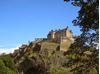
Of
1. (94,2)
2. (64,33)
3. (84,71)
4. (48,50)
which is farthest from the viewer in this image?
(64,33)

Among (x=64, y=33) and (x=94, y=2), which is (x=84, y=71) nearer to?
(x=94, y=2)

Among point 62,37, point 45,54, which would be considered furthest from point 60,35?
point 45,54

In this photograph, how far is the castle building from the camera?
168 m

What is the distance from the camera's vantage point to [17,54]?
589 feet

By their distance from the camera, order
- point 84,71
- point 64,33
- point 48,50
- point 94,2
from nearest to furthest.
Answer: point 94,2
point 84,71
point 48,50
point 64,33

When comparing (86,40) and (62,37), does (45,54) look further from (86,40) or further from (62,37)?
(86,40)

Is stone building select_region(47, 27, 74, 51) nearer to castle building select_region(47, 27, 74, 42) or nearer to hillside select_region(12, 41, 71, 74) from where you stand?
castle building select_region(47, 27, 74, 42)

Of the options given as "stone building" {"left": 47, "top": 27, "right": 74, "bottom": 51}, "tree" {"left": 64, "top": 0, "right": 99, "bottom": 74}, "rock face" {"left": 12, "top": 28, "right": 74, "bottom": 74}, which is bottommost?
"tree" {"left": 64, "top": 0, "right": 99, "bottom": 74}

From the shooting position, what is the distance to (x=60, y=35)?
171750 mm

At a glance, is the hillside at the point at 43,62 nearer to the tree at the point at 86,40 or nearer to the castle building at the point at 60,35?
the castle building at the point at 60,35

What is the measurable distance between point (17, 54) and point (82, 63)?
14986 centimetres

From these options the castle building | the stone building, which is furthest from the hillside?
the castle building

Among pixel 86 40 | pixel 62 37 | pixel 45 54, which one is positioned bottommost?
pixel 86 40

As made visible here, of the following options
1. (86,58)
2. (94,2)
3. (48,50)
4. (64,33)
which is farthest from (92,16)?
(64,33)
